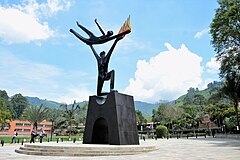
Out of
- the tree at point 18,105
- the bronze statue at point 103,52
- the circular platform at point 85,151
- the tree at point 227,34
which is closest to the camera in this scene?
the circular platform at point 85,151

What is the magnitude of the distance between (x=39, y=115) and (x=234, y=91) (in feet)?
135

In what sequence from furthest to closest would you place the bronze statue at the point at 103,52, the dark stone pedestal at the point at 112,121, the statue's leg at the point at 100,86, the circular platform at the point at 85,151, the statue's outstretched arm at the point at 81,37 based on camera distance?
the statue's outstretched arm at the point at 81,37 → the statue's leg at the point at 100,86 → the bronze statue at the point at 103,52 → the dark stone pedestal at the point at 112,121 → the circular platform at the point at 85,151

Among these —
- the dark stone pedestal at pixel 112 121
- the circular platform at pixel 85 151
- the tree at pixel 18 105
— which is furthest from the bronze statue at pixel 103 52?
the tree at pixel 18 105

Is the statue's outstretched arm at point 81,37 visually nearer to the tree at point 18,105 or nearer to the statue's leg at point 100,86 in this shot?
the statue's leg at point 100,86

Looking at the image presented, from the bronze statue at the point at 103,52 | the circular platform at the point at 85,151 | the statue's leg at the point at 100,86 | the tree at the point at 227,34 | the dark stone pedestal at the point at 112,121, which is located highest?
the tree at the point at 227,34

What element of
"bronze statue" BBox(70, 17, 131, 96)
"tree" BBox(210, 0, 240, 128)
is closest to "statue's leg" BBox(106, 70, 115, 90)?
"bronze statue" BBox(70, 17, 131, 96)

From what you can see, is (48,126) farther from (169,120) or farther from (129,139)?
(129,139)

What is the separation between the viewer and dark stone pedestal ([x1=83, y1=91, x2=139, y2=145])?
54.3ft

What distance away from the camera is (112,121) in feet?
55.2

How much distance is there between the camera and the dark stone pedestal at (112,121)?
16562 mm

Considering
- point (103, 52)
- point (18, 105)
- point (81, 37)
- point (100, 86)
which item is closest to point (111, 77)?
point (100, 86)

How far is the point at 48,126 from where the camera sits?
304 ft

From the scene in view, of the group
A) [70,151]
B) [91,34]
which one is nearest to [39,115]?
[91,34]

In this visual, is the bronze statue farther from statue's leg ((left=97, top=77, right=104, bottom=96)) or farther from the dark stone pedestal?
the dark stone pedestal
